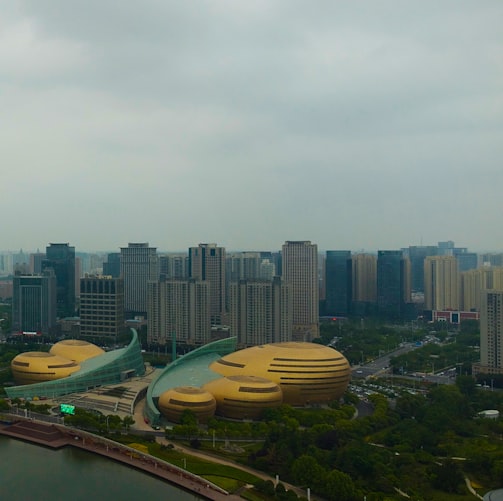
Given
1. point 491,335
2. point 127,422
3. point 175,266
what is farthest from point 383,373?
point 175,266

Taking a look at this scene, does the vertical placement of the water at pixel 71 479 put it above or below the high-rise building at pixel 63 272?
below

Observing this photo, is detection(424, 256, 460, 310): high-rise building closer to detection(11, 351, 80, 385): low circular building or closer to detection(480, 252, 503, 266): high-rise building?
detection(480, 252, 503, 266): high-rise building

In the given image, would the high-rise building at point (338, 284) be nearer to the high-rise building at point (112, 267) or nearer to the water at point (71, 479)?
the high-rise building at point (112, 267)

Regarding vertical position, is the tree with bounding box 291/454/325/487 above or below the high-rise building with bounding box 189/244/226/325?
below

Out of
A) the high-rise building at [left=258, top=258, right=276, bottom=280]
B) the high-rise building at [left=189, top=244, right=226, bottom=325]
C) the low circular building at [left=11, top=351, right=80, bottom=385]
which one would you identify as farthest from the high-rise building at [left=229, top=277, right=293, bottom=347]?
the high-rise building at [left=258, top=258, right=276, bottom=280]

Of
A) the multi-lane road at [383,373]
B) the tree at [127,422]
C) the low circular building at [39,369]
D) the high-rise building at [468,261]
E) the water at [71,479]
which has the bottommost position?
the multi-lane road at [383,373]

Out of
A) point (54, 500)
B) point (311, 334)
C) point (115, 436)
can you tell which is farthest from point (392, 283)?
point (54, 500)

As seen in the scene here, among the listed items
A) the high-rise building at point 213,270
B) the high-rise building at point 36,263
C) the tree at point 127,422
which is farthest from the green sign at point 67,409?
the high-rise building at point 36,263
